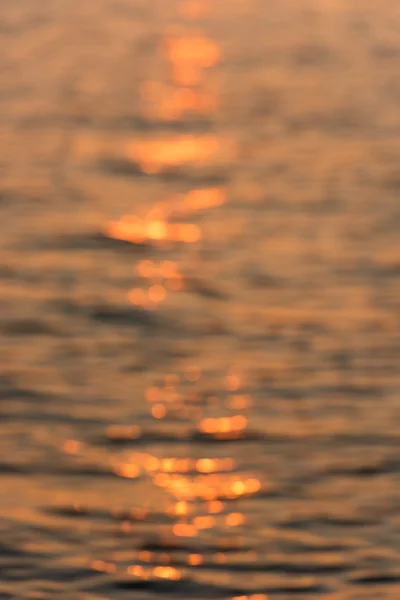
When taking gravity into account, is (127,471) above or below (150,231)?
below

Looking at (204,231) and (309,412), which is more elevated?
(204,231)

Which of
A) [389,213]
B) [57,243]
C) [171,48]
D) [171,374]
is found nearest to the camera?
[171,374]

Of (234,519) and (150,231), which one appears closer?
(234,519)

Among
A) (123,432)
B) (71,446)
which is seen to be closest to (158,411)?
(123,432)

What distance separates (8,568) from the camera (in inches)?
451

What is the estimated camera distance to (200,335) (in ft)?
52.5

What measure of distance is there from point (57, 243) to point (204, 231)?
74.8 inches

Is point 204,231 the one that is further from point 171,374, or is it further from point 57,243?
point 171,374

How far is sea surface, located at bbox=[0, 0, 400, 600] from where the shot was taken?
1176cm

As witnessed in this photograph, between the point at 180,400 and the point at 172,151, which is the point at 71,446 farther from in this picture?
the point at 172,151

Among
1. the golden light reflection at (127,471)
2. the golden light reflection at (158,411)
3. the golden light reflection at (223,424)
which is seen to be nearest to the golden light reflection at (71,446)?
the golden light reflection at (127,471)

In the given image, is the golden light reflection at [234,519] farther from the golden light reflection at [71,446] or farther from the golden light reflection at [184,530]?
the golden light reflection at [71,446]

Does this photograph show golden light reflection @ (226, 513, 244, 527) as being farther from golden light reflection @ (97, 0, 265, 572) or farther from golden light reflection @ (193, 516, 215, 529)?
golden light reflection @ (193, 516, 215, 529)

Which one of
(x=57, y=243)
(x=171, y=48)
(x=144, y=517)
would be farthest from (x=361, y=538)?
(x=171, y=48)
